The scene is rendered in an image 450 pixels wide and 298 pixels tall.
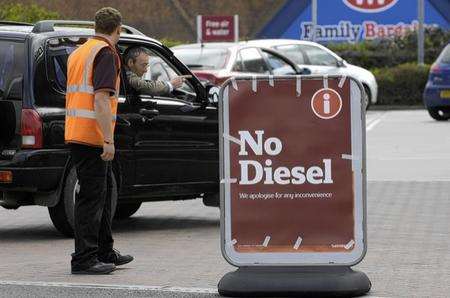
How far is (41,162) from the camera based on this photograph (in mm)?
11016

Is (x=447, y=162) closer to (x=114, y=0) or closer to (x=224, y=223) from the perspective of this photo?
(x=224, y=223)

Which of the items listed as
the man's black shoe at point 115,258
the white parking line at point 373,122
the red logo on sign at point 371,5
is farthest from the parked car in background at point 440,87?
the red logo on sign at point 371,5

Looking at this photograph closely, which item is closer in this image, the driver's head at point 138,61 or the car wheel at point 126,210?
the driver's head at point 138,61

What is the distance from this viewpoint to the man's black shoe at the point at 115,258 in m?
9.67

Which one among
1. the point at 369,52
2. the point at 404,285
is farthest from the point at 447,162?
the point at 369,52

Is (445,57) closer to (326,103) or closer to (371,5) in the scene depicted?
(326,103)

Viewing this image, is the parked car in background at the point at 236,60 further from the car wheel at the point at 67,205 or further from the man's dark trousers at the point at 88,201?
the man's dark trousers at the point at 88,201

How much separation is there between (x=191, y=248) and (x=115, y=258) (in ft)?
4.35

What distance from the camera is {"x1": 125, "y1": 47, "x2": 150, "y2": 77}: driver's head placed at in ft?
36.5

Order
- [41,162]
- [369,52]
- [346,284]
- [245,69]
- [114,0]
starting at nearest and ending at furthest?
[346,284] < [41,162] < [245,69] < [369,52] < [114,0]

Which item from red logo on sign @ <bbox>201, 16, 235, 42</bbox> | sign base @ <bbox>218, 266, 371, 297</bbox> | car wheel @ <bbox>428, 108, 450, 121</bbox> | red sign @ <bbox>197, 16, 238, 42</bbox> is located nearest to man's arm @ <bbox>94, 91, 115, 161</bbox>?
sign base @ <bbox>218, 266, 371, 297</bbox>

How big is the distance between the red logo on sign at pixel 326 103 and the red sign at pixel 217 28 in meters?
29.8

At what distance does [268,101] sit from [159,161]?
3.51m

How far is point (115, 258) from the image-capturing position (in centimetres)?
970
